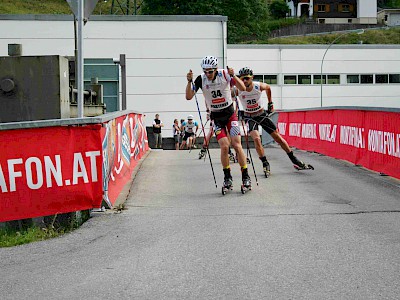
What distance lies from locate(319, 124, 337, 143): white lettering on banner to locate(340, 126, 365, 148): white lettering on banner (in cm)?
92

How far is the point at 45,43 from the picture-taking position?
4472 centimetres

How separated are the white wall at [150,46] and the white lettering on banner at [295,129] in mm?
20118

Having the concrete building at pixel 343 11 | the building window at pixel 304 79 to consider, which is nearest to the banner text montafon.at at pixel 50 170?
the building window at pixel 304 79

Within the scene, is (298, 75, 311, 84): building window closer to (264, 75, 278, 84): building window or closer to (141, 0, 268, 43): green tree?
(264, 75, 278, 84): building window

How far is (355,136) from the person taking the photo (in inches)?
626

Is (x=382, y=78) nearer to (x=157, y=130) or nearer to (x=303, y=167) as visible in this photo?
(x=157, y=130)

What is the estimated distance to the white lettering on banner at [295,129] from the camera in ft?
77.6

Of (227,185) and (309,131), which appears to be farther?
(309,131)

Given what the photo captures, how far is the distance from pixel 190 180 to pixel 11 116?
3.50m

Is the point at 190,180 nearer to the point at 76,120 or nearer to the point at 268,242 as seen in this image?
the point at 76,120

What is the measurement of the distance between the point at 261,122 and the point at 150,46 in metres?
31.6

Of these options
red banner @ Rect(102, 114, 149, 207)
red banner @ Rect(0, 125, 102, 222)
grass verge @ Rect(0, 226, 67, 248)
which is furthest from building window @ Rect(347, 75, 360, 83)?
grass verge @ Rect(0, 226, 67, 248)

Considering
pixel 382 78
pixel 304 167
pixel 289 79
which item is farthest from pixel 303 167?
pixel 382 78

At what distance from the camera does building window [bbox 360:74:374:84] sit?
197 feet
